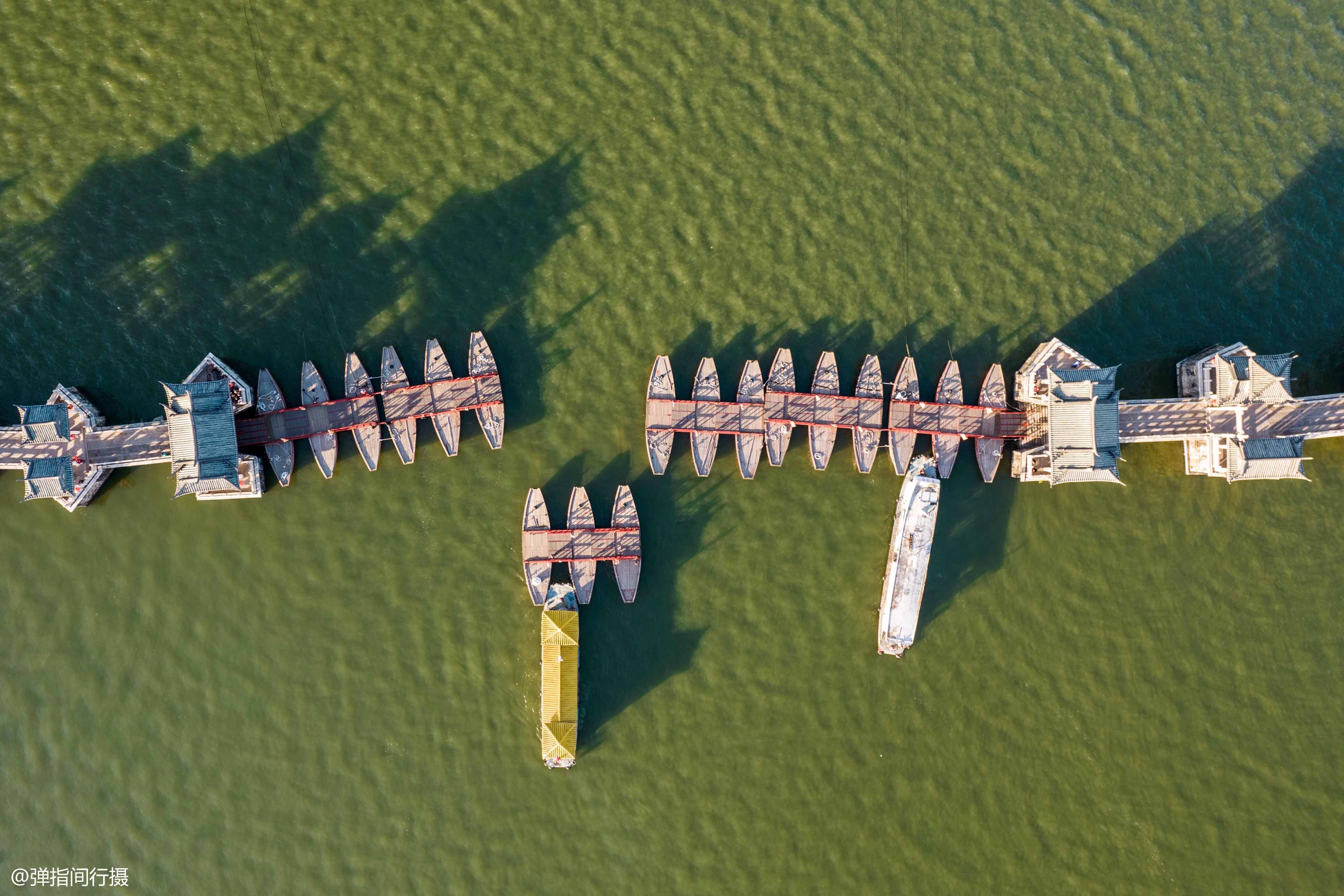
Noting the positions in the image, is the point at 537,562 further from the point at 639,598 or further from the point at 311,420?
the point at 311,420

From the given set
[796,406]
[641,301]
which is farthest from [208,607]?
[796,406]

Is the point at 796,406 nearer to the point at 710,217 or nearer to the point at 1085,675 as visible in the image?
the point at 710,217

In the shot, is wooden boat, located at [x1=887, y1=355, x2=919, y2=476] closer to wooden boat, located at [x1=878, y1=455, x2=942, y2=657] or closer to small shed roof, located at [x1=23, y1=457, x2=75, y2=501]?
wooden boat, located at [x1=878, y1=455, x2=942, y2=657]

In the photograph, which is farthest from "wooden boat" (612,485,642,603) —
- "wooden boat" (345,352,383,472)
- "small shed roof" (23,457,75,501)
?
"small shed roof" (23,457,75,501)

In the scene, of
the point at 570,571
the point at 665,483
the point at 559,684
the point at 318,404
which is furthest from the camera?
the point at 665,483

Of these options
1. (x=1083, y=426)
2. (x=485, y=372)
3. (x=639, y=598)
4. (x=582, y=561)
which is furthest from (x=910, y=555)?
(x=485, y=372)

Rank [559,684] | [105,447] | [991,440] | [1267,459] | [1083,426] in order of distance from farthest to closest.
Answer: [991,440]
[559,684]
[105,447]
[1267,459]
[1083,426]

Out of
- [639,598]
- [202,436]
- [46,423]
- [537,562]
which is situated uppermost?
[46,423]
